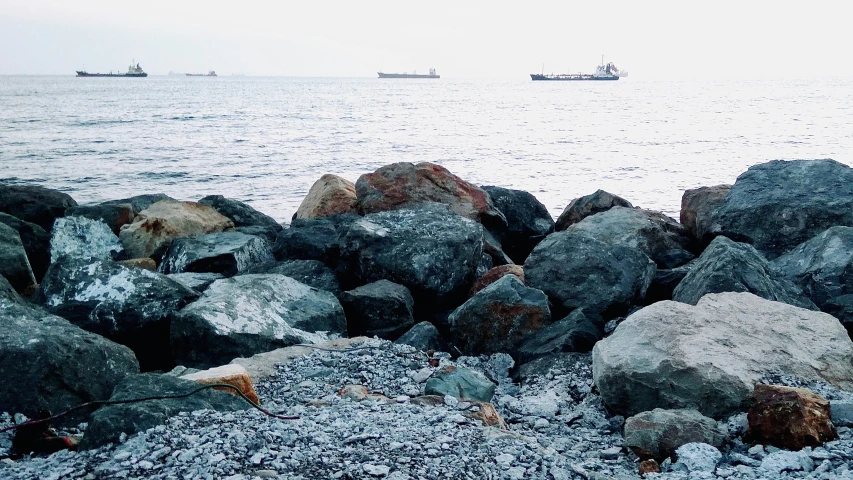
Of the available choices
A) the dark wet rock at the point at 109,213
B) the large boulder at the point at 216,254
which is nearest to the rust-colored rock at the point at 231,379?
the large boulder at the point at 216,254

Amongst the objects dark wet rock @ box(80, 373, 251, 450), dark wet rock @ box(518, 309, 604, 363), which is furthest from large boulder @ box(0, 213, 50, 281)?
dark wet rock @ box(518, 309, 604, 363)

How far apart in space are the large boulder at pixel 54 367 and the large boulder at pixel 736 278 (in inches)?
214

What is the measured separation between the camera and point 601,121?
5375cm

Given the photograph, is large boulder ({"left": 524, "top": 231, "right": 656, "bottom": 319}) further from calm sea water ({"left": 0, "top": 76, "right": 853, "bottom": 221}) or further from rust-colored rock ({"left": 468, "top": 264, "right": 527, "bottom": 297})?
calm sea water ({"left": 0, "top": 76, "right": 853, "bottom": 221})

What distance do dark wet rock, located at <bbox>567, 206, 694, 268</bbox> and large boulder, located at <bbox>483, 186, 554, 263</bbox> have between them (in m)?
1.32

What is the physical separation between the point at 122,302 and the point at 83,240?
14.6 feet

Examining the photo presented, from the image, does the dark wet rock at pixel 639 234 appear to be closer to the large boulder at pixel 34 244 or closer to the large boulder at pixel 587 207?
the large boulder at pixel 587 207

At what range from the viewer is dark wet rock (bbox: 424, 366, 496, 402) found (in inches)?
228

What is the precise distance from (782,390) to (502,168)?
2309 centimetres

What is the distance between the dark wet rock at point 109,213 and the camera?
12320 mm

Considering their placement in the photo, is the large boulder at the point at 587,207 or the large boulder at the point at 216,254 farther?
the large boulder at the point at 587,207

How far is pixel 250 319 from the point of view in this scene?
7582 mm

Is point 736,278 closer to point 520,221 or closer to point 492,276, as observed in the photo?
point 492,276

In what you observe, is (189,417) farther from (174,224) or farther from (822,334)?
(174,224)
